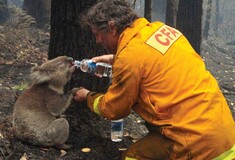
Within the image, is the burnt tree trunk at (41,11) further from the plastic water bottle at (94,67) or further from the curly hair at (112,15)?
the curly hair at (112,15)

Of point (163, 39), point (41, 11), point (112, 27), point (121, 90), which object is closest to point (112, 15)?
point (112, 27)

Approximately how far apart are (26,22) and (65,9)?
29.2ft

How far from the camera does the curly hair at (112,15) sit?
415cm

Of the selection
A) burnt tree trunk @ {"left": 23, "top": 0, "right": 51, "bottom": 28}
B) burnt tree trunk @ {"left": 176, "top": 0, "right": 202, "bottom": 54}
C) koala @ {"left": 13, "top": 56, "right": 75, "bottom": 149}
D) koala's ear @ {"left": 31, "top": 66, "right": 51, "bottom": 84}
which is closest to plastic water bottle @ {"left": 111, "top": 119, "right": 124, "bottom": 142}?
koala @ {"left": 13, "top": 56, "right": 75, "bottom": 149}

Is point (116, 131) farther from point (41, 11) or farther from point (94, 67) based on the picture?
point (41, 11)

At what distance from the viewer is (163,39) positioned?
405cm

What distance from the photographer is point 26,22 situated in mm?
14055

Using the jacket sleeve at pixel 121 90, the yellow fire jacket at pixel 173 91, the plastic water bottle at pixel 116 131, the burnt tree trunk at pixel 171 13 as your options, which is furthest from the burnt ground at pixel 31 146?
the burnt tree trunk at pixel 171 13

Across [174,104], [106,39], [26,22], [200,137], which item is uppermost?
[106,39]

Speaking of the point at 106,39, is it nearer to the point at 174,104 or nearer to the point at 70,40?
the point at 174,104

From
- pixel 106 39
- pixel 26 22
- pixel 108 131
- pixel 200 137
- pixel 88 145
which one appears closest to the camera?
pixel 200 137

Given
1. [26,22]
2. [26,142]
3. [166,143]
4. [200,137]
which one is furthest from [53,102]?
[26,22]

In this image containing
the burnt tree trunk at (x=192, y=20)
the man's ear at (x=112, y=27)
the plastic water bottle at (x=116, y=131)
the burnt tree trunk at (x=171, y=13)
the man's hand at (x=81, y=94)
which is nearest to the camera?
the man's ear at (x=112, y=27)

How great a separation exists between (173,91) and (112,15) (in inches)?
38.9
